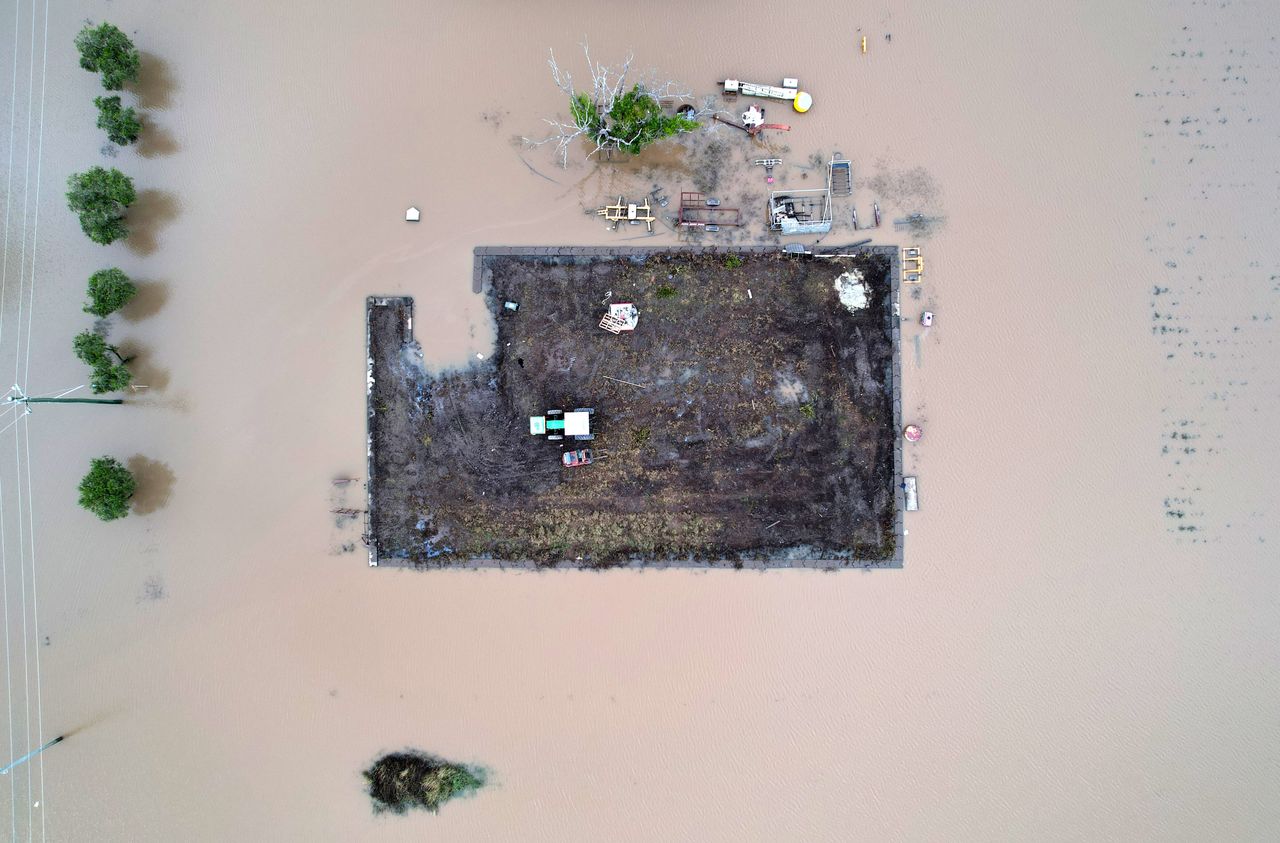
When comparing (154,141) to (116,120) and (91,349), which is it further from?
(91,349)

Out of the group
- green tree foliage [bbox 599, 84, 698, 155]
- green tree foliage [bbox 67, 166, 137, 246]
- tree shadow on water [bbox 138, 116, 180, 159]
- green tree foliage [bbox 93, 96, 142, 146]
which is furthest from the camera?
tree shadow on water [bbox 138, 116, 180, 159]

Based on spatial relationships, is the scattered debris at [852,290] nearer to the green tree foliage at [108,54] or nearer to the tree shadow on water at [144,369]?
the tree shadow on water at [144,369]

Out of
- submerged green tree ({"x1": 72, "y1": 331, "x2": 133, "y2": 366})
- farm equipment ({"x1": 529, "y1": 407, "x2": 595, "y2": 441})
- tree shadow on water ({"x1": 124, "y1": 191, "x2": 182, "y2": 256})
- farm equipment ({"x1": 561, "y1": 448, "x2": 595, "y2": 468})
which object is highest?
tree shadow on water ({"x1": 124, "y1": 191, "x2": 182, "y2": 256})

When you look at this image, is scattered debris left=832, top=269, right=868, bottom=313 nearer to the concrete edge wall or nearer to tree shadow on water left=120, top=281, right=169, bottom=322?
the concrete edge wall

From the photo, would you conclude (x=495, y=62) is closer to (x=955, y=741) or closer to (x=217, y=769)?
(x=217, y=769)

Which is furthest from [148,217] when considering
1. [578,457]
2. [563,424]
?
[578,457]

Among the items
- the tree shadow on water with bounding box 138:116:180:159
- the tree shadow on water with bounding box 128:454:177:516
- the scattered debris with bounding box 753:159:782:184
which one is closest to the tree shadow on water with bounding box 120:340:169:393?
the tree shadow on water with bounding box 128:454:177:516
